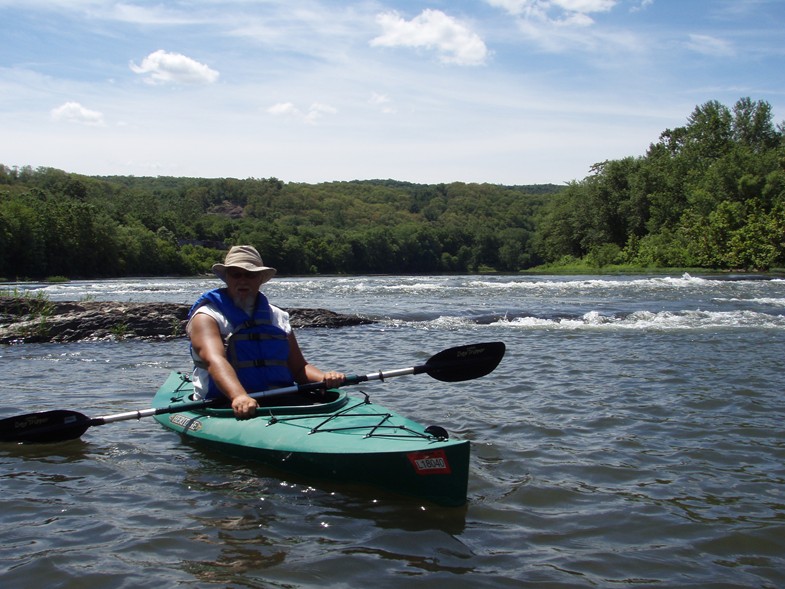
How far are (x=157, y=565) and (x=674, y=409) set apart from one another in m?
4.45

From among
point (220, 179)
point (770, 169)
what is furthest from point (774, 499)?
point (220, 179)

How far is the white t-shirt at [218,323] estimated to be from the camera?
196 inches

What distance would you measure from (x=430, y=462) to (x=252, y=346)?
5.76 feet

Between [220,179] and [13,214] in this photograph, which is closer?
[13,214]

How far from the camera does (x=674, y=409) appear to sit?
612 cm

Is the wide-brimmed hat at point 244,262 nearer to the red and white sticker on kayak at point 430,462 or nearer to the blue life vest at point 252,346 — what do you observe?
the blue life vest at point 252,346

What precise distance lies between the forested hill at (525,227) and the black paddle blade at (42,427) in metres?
36.2

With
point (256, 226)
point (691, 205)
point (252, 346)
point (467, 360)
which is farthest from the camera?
point (256, 226)

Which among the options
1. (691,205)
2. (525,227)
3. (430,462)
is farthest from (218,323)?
(525,227)

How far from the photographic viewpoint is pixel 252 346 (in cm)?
507

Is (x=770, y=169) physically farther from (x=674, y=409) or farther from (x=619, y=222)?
(x=674, y=409)

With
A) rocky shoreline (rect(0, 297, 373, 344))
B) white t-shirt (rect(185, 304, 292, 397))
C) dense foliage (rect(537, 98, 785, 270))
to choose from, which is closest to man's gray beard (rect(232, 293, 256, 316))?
white t-shirt (rect(185, 304, 292, 397))

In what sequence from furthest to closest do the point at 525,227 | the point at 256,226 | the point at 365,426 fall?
the point at 525,227 < the point at 256,226 < the point at 365,426

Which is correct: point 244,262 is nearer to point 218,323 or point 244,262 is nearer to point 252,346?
point 218,323
